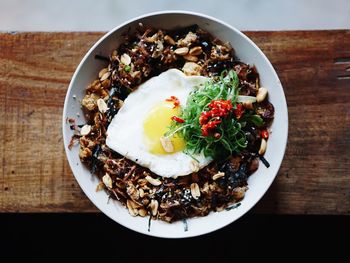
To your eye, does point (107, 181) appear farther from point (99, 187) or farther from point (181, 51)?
point (181, 51)

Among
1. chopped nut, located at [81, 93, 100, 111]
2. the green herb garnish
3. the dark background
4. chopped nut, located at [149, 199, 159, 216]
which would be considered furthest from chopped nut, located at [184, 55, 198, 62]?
the dark background

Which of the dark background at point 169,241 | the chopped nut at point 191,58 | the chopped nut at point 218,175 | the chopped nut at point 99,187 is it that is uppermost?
the chopped nut at point 191,58

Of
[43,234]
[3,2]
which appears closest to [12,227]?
[43,234]

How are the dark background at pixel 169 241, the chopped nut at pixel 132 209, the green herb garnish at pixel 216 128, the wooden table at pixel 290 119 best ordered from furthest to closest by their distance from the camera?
the dark background at pixel 169 241 < the wooden table at pixel 290 119 < the chopped nut at pixel 132 209 < the green herb garnish at pixel 216 128

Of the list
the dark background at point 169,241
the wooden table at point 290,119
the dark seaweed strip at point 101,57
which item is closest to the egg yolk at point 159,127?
the dark seaweed strip at point 101,57

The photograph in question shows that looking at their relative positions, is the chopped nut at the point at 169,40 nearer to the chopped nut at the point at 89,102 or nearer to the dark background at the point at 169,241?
the chopped nut at the point at 89,102

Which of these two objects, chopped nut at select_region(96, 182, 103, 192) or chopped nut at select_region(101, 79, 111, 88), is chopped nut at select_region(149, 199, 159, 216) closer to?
chopped nut at select_region(96, 182, 103, 192)

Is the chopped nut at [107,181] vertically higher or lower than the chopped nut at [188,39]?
lower

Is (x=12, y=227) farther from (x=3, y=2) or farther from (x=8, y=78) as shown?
(x=3, y=2)

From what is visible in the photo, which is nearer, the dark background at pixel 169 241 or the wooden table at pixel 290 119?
the wooden table at pixel 290 119
